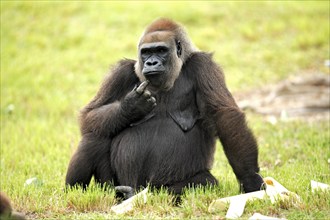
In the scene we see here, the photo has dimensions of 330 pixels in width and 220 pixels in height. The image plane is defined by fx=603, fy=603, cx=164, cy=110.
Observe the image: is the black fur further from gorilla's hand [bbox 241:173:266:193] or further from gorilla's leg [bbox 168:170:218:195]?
gorilla's hand [bbox 241:173:266:193]

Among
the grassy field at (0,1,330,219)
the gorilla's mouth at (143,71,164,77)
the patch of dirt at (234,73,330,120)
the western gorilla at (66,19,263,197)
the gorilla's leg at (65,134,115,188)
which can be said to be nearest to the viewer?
the grassy field at (0,1,330,219)

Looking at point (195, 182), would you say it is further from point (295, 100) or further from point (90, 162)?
point (295, 100)

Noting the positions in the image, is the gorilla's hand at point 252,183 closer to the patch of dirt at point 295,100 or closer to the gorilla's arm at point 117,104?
the gorilla's arm at point 117,104

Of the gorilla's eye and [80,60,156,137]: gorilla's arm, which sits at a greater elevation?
the gorilla's eye

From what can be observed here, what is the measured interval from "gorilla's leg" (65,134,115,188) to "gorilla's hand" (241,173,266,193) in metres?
1.67

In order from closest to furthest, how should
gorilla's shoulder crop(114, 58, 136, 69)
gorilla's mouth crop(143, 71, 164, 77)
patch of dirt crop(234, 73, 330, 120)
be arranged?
gorilla's mouth crop(143, 71, 164, 77) < gorilla's shoulder crop(114, 58, 136, 69) < patch of dirt crop(234, 73, 330, 120)

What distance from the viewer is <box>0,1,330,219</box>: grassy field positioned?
6.48m

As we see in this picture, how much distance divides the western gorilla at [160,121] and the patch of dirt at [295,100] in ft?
16.9

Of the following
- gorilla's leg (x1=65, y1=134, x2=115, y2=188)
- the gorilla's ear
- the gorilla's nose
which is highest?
the gorilla's ear

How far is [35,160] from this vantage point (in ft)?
32.0

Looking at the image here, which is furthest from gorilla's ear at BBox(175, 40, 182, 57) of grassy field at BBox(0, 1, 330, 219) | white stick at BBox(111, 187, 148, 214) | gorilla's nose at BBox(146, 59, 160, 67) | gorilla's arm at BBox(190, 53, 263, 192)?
white stick at BBox(111, 187, 148, 214)

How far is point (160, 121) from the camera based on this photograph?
726cm

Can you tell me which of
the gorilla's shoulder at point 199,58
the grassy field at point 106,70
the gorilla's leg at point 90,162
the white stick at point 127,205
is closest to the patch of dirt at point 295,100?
the grassy field at point 106,70

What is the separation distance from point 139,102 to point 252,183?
5.19ft
